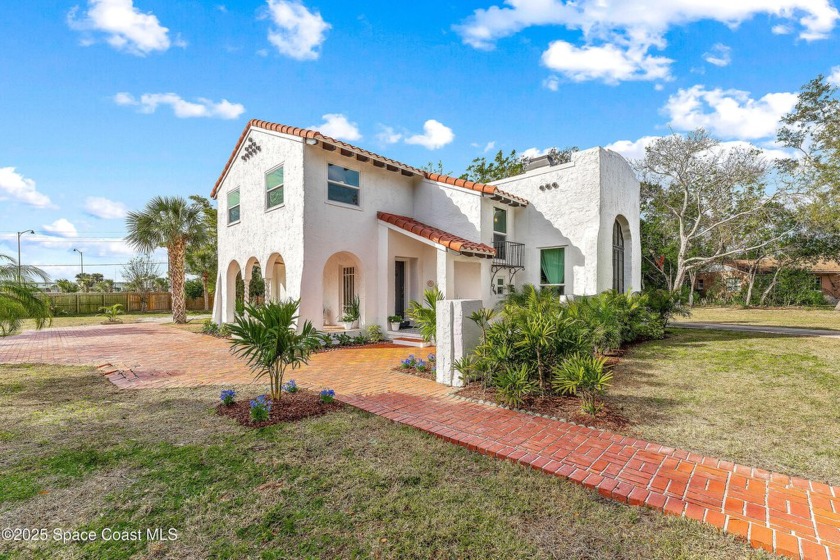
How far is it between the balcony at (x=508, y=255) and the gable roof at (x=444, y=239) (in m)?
1.24

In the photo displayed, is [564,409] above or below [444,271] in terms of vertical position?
below

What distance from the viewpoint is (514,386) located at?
6.13 m

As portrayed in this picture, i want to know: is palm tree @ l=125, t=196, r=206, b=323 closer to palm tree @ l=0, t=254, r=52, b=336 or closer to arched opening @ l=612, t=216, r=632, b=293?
palm tree @ l=0, t=254, r=52, b=336

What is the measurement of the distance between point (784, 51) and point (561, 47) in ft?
26.5

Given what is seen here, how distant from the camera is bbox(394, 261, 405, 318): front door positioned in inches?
611

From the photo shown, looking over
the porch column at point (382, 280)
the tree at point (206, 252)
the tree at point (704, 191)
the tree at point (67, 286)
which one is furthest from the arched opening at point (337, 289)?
the tree at point (67, 286)

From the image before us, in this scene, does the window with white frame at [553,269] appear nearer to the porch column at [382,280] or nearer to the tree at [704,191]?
the porch column at [382,280]

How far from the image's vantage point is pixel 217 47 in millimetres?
10977

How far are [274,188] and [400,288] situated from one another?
20.5ft

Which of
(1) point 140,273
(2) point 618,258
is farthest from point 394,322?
(1) point 140,273

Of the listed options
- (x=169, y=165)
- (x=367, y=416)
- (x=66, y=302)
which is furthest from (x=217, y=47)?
(x=66, y=302)

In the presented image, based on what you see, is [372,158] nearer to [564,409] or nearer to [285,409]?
[285,409]

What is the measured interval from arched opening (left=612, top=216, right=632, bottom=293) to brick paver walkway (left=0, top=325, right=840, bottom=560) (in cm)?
1243

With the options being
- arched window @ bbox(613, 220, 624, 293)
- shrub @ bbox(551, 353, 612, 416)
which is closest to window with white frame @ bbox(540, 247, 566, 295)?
arched window @ bbox(613, 220, 624, 293)
